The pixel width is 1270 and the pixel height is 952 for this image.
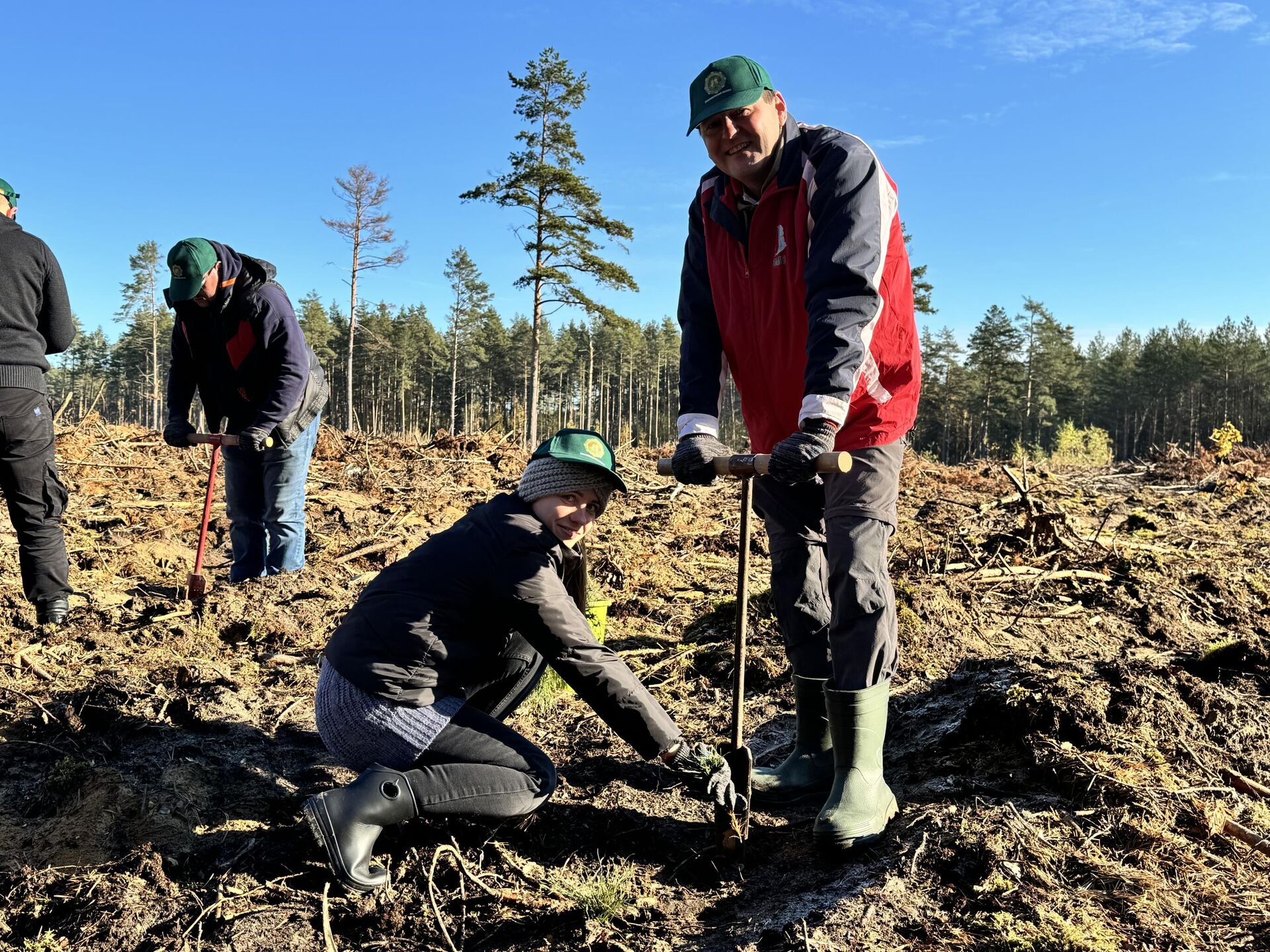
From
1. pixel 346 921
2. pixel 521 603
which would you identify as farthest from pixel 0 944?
pixel 521 603

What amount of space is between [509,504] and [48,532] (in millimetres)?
3760

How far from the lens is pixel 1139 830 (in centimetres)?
249

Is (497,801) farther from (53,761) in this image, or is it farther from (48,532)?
(48,532)

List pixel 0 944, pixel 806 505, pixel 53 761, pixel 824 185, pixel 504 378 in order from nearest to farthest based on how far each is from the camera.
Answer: pixel 0 944 < pixel 824 185 < pixel 806 505 < pixel 53 761 < pixel 504 378

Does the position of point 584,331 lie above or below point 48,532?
above

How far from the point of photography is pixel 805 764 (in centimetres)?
326

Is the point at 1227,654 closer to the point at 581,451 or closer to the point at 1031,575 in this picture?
the point at 1031,575

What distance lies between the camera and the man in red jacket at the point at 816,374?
263 centimetres

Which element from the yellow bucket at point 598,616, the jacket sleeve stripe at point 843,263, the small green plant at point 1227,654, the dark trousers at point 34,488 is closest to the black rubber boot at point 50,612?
the dark trousers at point 34,488

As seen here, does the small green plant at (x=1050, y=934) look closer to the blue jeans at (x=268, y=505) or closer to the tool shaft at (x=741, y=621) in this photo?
the tool shaft at (x=741, y=621)

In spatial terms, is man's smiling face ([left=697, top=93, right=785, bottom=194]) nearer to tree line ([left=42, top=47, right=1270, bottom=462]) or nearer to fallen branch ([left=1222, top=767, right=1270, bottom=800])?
fallen branch ([left=1222, top=767, right=1270, bottom=800])

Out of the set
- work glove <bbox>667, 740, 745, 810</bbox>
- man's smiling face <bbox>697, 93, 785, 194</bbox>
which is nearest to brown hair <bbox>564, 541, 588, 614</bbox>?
work glove <bbox>667, 740, 745, 810</bbox>

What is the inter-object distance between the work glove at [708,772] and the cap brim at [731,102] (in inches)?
76.8

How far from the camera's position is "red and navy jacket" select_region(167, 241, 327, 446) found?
206 inches
